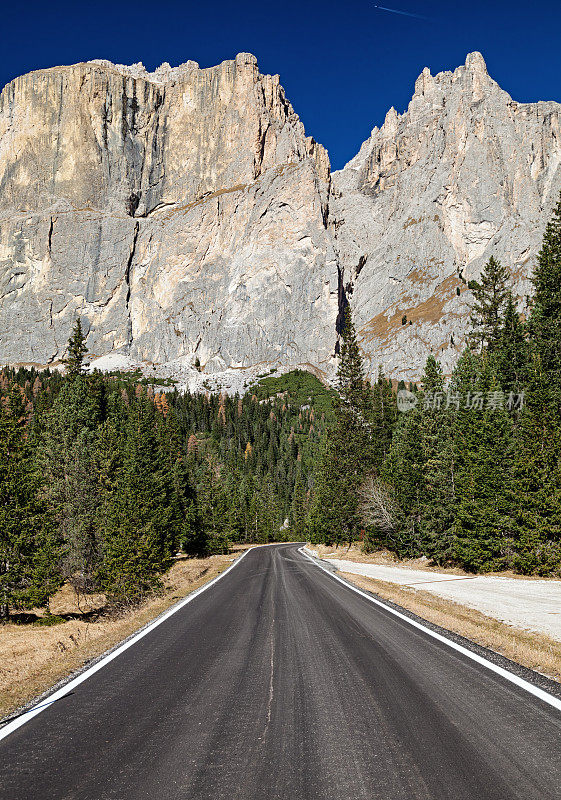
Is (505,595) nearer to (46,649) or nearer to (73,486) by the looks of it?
(46,649)

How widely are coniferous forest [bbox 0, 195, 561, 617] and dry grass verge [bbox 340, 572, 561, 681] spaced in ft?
34.8

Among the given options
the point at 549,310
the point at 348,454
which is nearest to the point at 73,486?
the point at 348,454

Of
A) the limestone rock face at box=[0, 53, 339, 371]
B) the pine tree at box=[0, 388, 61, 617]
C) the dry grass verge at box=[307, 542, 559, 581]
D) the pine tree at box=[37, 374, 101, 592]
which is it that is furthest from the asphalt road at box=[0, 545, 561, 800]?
the limestone rock face at box=[0, 53, 339, 371]

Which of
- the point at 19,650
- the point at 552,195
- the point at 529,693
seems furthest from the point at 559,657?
the point at 552,195

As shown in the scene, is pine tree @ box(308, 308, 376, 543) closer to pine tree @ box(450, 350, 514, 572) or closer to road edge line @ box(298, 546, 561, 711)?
pine tree @ box(450, 350, 514, 572)

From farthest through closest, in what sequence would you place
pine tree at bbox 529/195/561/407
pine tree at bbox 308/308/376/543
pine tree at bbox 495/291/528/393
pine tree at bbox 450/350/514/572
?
pine tree at bbox 308/308/376/543 → pine tree at bbox 495/291/528/393 → pine tree at bbox 529/195/561/407 → pine tree at bbox 450/350/514/572

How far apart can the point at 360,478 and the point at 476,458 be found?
18824mm

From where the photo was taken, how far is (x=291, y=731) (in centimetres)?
481

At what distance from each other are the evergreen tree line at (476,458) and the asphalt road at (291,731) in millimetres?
18099

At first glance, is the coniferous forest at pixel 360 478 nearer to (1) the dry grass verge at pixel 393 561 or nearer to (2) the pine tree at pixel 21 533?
(2) the pine tree at pixel 21 533

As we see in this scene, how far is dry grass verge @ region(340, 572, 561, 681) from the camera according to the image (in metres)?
7.42

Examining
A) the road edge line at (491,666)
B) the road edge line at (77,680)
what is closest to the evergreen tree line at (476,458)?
the road edge line at (491,666)

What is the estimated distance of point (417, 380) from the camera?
185000 millimetres

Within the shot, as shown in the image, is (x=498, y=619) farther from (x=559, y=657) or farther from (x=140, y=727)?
(x=140, y=727)
